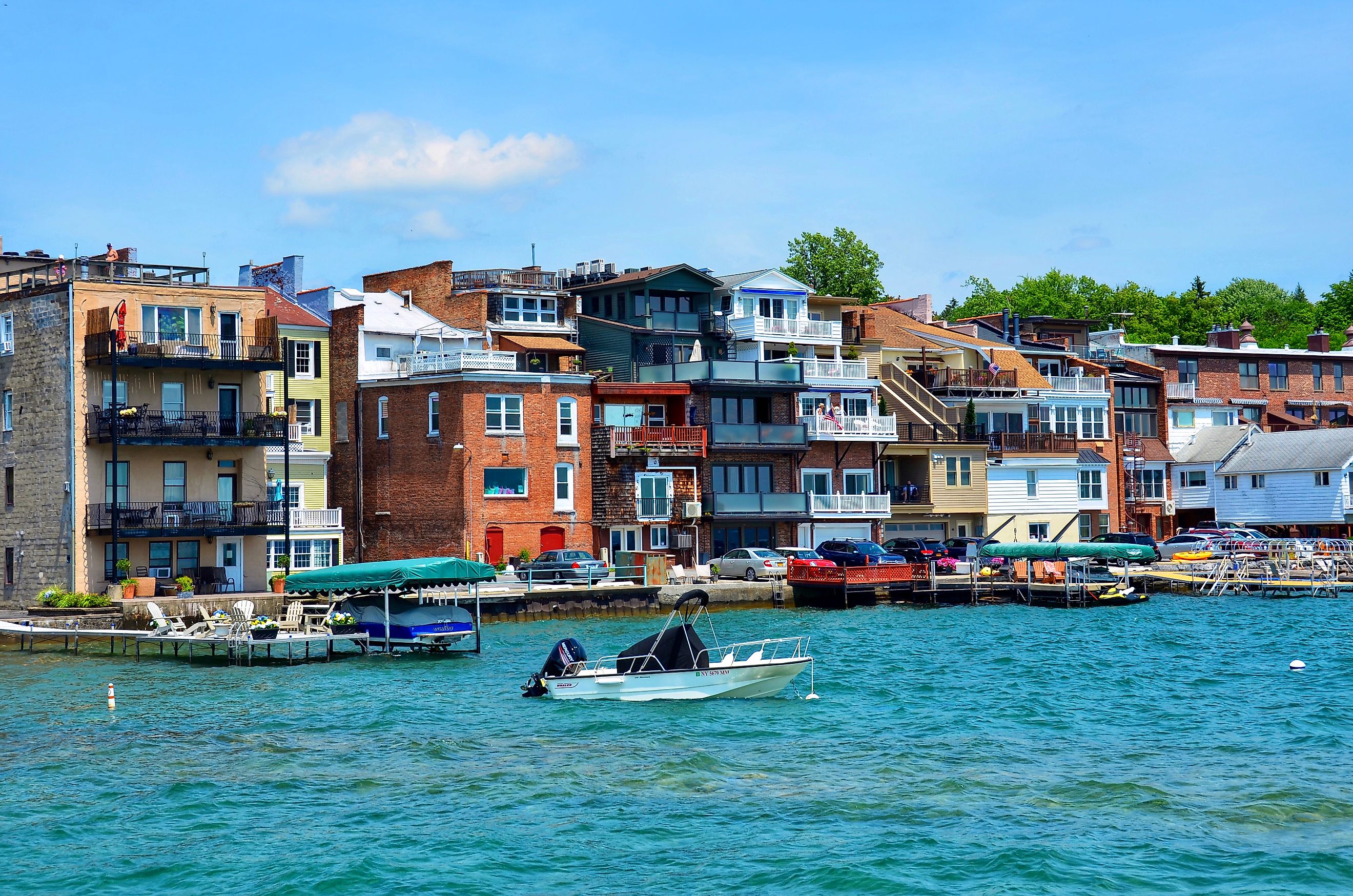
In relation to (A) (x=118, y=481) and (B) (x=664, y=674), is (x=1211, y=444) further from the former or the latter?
(B) (x=664, y=674)

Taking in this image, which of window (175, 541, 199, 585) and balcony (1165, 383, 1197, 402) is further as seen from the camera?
balcony (1165, 383, 1197, 402)

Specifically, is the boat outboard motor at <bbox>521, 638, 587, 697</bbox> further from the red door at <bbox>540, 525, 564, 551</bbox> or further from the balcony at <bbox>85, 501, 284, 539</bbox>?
the red door at <bbox>540, 525, 564, 551</bbox>

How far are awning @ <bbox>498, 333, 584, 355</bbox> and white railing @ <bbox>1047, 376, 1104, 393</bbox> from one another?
31.4m

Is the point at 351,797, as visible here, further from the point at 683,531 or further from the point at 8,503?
the point at 683,531

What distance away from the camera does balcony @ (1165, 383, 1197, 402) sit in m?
96.6

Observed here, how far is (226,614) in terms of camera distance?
48.6 m

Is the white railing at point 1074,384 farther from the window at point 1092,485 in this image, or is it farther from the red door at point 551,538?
the red door at point 551,538

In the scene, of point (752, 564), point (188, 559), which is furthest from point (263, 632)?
point (752, 564)

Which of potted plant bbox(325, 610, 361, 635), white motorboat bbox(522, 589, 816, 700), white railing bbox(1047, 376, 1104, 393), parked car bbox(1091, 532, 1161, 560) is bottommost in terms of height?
white motorboat bbox(522, 589, 816, 700)

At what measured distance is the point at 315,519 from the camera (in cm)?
6562

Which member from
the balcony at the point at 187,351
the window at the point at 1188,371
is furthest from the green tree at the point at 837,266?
the balcony at the point at 187,351

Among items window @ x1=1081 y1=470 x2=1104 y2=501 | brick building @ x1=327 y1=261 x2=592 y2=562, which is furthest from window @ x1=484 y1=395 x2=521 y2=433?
window @ x1=1081 y1=470 x2=1104 y2=501

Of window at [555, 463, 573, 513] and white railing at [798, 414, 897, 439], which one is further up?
white railing at [798, 414, 897, 439]

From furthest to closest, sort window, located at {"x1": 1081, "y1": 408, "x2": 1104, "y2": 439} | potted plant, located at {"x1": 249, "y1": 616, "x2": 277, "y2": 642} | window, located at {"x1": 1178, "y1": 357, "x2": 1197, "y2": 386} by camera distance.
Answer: window, located at {"x1": 1178, "y1": 357, "x2": 1197, "y2": 386} < window, located at {"x1": 1081, "y1": 408, "x2": 1104, "y2": 439} < potted plant, located at {"x1": 249, "y1": 616, "x2": 277, "y2": 642}
